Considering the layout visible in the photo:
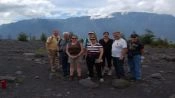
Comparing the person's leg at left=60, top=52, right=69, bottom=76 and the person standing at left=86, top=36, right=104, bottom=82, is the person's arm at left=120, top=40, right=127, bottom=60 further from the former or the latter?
the person's leg at left=60, top=52, right=69, bottom=76

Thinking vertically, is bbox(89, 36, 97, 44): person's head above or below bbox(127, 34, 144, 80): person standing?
above

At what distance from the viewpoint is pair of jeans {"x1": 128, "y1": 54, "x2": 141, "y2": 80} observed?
1744 cm

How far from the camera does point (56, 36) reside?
18547 mm

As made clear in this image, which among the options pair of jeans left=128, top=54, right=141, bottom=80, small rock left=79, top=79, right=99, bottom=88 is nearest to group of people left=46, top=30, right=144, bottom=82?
pair of jeans left=128, top=54, right=141, bottom=80

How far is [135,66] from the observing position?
17500 millimetres

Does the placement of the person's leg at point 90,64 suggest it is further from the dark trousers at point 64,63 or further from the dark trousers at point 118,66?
the dark trousers at point 64,63

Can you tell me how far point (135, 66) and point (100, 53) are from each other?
1.41 m

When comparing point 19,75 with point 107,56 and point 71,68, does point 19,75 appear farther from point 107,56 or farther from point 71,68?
point 107,56

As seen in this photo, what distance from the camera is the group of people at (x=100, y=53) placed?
17.0 meters

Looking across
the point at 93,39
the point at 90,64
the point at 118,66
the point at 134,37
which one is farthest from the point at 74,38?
the point at 134,37

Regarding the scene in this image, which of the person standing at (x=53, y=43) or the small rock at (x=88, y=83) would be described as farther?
the person standing at (x=53, y=43)

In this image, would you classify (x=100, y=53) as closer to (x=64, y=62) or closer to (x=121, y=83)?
(x=121, y=83)

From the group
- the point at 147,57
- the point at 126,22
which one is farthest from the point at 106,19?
the point at 147,57

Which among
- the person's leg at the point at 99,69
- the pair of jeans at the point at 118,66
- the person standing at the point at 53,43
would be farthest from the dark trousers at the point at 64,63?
the pair of jeans at the point at 118,66
